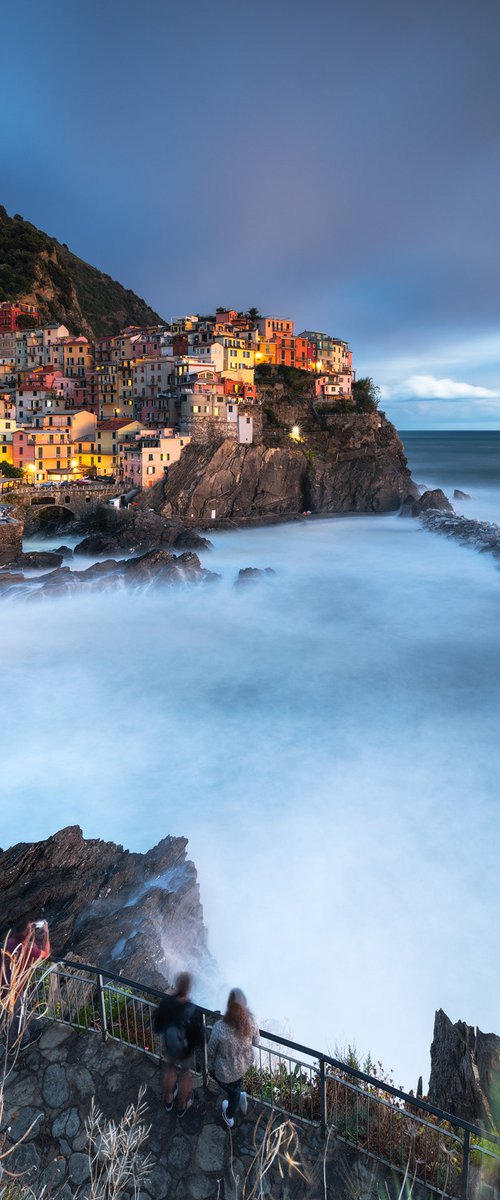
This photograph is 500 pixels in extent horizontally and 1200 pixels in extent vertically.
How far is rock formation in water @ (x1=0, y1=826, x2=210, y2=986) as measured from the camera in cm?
936

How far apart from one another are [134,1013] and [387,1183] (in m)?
2.47

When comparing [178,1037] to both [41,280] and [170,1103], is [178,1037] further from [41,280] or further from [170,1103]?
[41,280]

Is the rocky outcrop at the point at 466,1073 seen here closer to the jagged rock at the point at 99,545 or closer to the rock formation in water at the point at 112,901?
the rock formation in water at the point at 112,901

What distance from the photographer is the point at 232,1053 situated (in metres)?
5.02

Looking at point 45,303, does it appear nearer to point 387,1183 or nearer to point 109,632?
point 109,632

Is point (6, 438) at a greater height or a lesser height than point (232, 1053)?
greater

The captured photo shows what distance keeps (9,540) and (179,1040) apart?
3584cm

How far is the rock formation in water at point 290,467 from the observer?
51.8m

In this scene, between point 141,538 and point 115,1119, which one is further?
point 141,538

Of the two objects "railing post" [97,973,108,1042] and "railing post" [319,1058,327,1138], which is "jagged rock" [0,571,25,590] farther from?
"railing post" [319,1058,327,1138]

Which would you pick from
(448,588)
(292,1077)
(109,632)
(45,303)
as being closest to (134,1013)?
(292,1077)

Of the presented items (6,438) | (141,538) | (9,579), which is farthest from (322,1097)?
(6,438)

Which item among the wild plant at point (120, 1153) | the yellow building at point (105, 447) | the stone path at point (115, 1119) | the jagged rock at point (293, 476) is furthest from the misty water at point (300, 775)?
the yellow building at point (105, 447)

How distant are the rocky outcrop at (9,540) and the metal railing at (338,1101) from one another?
111 ft
